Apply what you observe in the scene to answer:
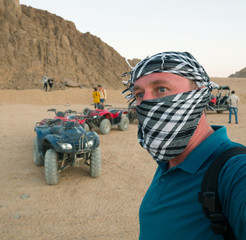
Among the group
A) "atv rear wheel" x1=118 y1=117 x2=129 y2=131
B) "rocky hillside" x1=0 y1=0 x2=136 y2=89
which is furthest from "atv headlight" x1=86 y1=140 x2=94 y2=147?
"rocky hillside" x1=0 y1=0 x2=136 y2=89

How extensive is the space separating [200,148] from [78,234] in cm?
270

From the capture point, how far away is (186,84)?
128 centimetres

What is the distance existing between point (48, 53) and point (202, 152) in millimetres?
49013

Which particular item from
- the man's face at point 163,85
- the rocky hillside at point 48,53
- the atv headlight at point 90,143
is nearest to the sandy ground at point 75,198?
the atv headlight at point 90,143

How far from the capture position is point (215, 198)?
89cm

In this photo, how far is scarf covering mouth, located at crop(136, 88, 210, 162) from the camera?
1.24 m

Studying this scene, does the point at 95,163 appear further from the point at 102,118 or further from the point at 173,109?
the point at 102,118

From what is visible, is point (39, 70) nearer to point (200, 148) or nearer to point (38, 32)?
point (38, 32)

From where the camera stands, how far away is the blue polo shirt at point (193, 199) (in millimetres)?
882

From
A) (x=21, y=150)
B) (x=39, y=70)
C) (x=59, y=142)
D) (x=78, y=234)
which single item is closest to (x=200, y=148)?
(x=78, y=234)

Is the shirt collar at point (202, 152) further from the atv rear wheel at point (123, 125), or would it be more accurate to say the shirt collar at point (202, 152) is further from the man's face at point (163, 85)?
the atv rear wheel at point (123, 125)

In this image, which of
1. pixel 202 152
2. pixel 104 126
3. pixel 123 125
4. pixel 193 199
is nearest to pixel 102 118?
pixel 104 126

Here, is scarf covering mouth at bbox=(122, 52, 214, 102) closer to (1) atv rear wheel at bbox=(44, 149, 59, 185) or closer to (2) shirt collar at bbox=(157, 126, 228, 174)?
(2) shirt collar at bbox=(157, 126, 228, 174)

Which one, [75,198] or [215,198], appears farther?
[75,198]
